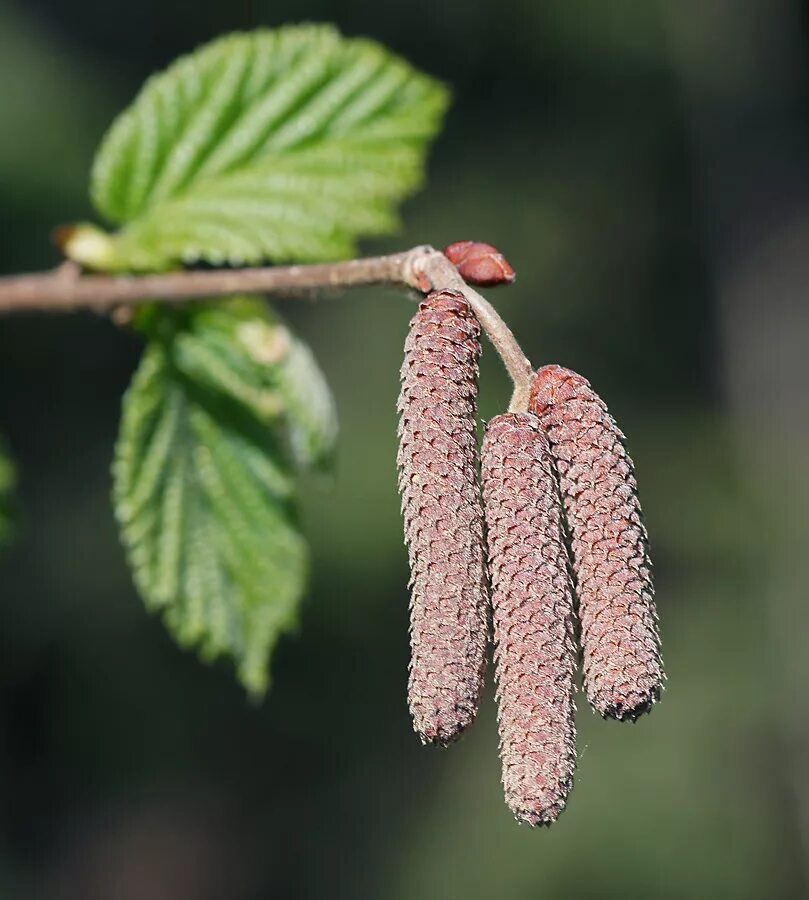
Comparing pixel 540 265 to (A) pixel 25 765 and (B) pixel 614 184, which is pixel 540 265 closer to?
(B) pixel 614 184

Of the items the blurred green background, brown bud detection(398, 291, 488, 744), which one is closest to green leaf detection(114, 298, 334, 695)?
brown bud detection(398, 291, 488, 744)

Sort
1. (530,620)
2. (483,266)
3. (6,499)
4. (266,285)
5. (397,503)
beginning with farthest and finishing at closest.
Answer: (397,503) → (6,499) → (266,285) → (483,266) → (530,620)

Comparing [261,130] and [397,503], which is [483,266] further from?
[397,503]

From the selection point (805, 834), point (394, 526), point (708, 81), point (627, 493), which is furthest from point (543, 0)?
point (627, 493)


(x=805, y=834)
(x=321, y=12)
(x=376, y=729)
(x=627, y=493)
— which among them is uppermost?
(x=627, y=493)

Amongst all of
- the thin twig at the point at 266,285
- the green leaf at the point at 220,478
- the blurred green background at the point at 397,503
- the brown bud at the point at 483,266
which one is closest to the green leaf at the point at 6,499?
the green leaf at the point at 220,478

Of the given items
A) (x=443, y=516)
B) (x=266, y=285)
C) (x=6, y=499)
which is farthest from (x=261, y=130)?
(x=443, y=516)

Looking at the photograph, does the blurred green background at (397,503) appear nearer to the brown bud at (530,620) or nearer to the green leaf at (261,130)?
the green leaf at (261,130)
